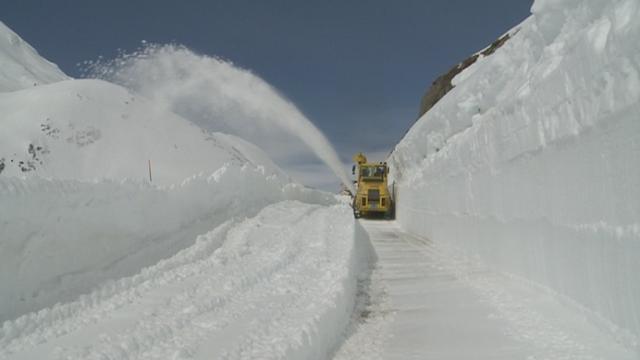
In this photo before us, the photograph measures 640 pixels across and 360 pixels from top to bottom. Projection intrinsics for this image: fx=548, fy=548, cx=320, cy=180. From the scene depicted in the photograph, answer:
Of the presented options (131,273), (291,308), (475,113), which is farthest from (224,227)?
(475,113)

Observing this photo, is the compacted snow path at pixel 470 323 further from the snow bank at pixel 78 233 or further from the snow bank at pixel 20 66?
the snow bank at pixel 20 66

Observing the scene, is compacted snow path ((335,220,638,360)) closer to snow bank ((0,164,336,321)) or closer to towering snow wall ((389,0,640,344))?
towering snow wall ((389,0,640,344))

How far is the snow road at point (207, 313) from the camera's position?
434 cm

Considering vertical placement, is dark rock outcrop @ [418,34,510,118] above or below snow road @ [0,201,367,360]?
above

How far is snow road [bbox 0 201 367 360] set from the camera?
434 centimetres

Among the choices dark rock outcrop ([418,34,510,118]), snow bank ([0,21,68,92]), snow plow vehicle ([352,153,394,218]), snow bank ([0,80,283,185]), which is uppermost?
snow bank ([0,21,68,92])

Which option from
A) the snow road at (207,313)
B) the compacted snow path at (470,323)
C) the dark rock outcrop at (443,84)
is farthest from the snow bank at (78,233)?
the dark rock outcrop at (443,84)

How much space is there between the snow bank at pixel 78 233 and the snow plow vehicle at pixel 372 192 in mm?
15186

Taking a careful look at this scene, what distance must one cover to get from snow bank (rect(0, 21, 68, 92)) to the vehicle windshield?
64.0 m

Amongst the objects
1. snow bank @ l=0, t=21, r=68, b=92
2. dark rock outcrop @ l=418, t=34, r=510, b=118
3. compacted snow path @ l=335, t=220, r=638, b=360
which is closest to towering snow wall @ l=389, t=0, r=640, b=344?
compacted snow path @ l=335, t=220, r=638, b=360

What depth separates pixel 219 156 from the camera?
45344 mm

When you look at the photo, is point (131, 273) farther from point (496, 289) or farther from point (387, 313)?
point (496, 289)

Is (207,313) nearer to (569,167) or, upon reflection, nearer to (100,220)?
(100,220)

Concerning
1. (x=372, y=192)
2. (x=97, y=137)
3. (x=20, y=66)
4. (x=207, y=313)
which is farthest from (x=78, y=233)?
(x=20, y=66)
